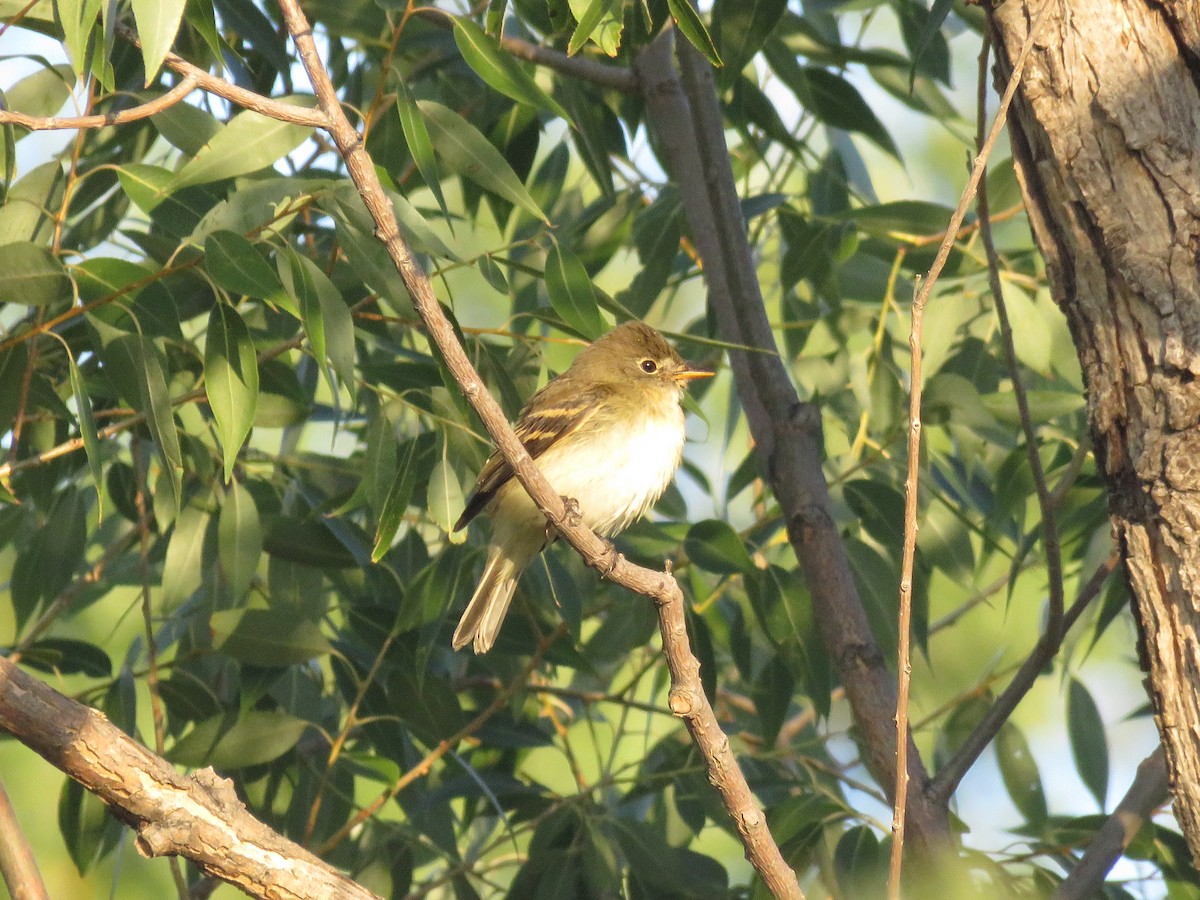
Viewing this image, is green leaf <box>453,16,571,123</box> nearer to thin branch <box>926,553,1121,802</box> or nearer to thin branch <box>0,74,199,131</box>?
thin branch <box>0,74,199,131</box>

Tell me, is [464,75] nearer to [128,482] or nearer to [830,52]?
[830,52]

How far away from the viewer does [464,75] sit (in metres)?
4.83

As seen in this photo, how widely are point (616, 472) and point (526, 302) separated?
2.95 ft

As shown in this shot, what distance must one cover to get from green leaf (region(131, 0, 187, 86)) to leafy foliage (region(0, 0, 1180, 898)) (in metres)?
0.43

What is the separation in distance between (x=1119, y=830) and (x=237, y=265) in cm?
243

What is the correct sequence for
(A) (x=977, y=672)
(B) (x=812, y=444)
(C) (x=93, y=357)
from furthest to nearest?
(A) (x=977, y=672) → (B) (x=812, y=444) → (C) (x=93, y=357)

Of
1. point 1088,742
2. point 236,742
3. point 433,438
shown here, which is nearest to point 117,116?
point 433,438

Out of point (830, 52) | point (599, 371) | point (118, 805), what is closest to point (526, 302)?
point (599, 371)

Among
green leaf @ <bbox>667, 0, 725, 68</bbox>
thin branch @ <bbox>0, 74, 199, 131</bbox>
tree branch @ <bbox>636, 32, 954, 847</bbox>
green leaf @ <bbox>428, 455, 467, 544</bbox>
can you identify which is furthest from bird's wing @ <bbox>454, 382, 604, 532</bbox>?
thin branch @ <bbox>0, 74, 199, 131</bbox>

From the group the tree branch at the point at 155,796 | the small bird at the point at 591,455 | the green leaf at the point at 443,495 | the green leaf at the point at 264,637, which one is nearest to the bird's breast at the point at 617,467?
the small bird at the point at 591,455

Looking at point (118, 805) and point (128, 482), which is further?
point (128, 482)

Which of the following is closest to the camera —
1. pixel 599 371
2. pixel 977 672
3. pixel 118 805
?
pixel 118 805

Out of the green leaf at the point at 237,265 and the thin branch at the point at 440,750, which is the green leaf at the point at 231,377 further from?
the thin branch at the point at 440,750

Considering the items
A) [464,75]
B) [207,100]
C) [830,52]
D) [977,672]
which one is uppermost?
[830,52]
